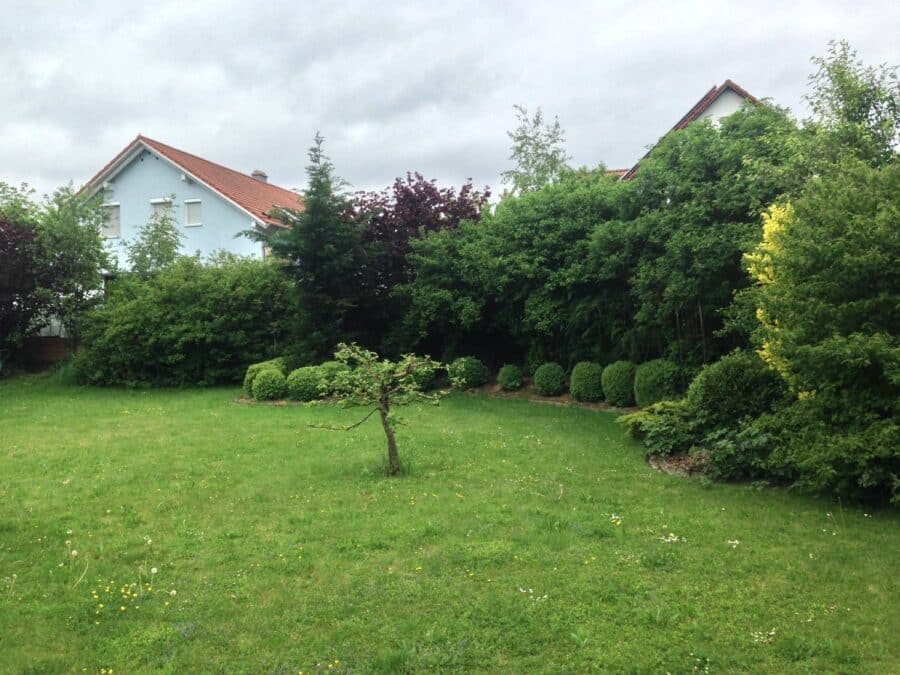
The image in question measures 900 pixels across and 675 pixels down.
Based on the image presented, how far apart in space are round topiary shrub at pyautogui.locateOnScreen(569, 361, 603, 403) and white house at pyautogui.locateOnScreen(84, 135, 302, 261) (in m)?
14.7

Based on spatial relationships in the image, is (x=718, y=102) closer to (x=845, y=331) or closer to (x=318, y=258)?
(x=318, y=258)

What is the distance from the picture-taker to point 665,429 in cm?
799

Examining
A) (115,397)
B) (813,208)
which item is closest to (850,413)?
(813,208)

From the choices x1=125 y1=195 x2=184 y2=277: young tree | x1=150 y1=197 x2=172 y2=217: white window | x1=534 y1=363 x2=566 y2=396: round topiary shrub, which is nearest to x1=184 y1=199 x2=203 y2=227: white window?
x1=150 y1=197 x2=172 y2=217: white window

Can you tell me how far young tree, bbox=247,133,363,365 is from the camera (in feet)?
46.7

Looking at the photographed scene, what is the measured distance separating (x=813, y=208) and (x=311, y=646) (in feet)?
18.9

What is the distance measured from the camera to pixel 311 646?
358 cm

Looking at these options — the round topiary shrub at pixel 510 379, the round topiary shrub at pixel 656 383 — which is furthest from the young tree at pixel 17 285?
the round topiary shrub at pixel 656 383

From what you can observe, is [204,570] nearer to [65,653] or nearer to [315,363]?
[65,653]

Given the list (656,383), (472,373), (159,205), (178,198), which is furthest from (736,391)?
(159,205)

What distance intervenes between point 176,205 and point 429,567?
→ 22836mm

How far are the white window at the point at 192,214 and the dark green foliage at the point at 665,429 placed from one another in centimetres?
2053

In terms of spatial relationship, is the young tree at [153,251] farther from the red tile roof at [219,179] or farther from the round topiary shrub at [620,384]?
the round topiary shrub at [620,384]

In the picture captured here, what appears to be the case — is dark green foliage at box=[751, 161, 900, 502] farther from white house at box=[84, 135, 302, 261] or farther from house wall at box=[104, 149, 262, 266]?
house wall at box=[104, 149, 262, 266]
